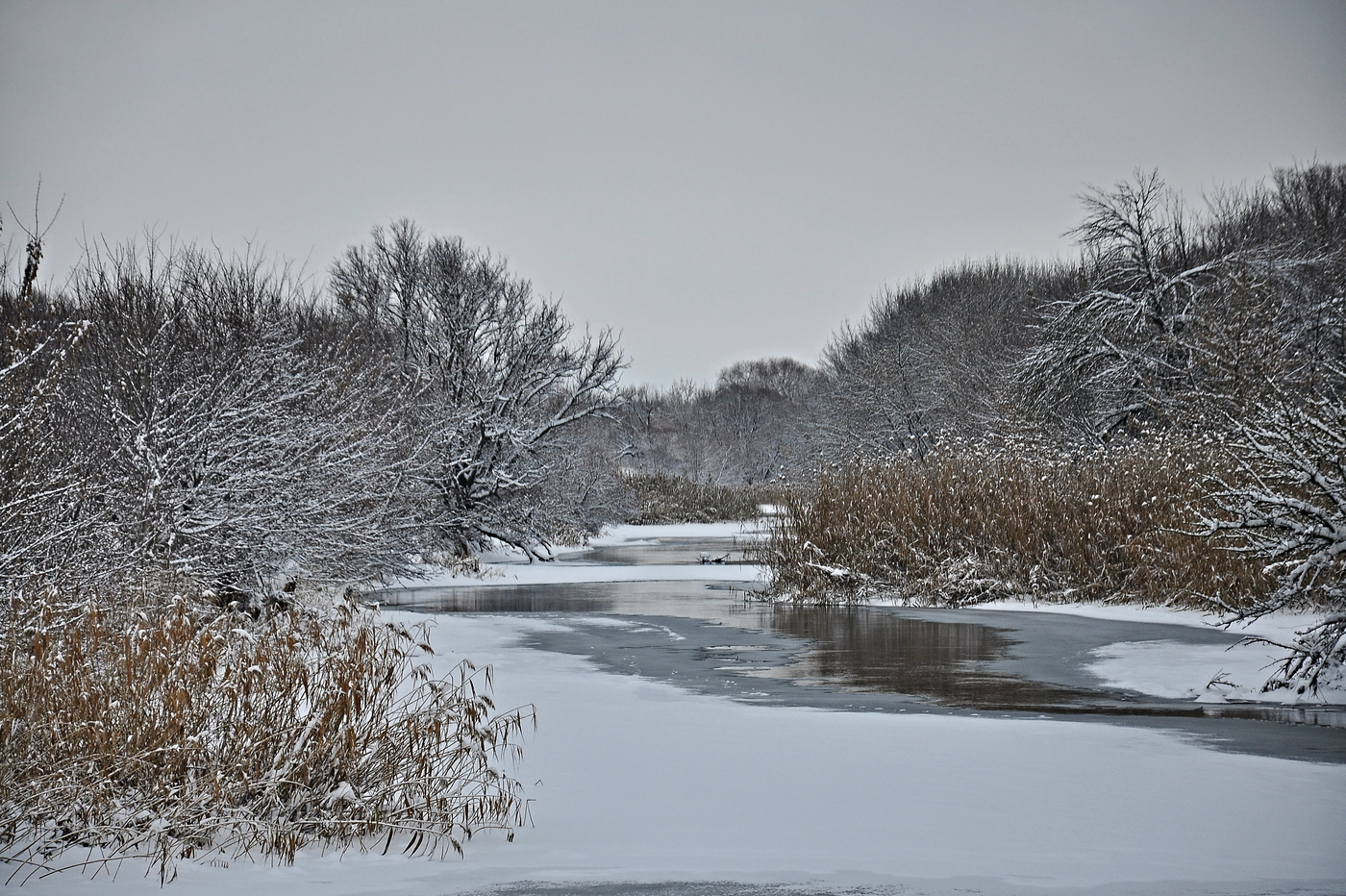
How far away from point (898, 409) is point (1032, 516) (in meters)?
23.8

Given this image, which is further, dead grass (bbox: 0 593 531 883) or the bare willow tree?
the bare willow tree

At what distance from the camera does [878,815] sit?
587 cm

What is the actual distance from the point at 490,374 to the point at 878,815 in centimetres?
2386

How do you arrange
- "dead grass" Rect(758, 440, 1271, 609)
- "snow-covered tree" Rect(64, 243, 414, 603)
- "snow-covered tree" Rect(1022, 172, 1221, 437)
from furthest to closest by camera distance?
"snow-covered tree" Rect(1022, 172, 1221, 437)
"dead grass" Rect(758, 440, 1271, 609)
"snow-covered tree" Rect(64, 243, 414, 603)

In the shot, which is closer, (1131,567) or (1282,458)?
(1282,458)

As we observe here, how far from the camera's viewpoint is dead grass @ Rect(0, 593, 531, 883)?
5.04 m

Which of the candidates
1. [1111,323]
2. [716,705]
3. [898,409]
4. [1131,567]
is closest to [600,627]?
[716,705]

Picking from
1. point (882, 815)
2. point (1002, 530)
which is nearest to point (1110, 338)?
point (1002, 530)

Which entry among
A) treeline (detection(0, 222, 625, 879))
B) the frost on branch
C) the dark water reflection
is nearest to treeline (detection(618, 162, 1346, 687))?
the frost on branch

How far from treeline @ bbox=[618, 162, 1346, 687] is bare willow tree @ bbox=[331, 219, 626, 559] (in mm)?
5612

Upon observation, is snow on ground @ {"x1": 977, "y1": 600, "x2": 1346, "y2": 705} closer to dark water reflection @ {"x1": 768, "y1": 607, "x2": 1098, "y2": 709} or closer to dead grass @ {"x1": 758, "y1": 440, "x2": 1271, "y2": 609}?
dark water reflection @ {"x1": 768, "y1": 607, "x2": 1098, "y2": 709}

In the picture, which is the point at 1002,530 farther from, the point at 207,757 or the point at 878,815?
the point at 207,757

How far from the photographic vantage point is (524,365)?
29219 mm

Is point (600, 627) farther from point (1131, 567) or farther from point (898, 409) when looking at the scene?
point (898, 409)
